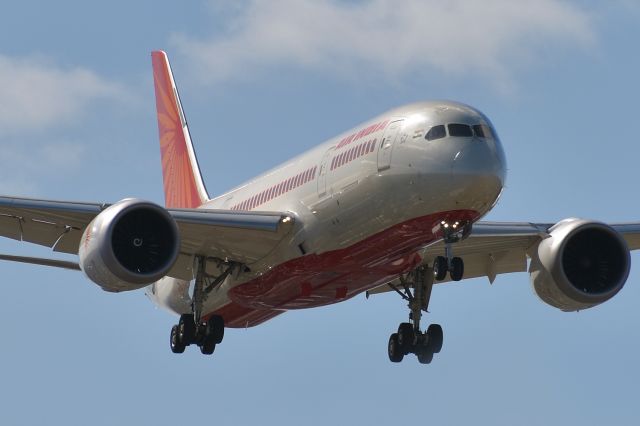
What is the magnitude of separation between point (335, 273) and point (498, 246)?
5605 mm

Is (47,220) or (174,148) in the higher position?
(174,148)

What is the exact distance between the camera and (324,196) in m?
38.5

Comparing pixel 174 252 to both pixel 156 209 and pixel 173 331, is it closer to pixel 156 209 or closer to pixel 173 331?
pixel 156 209

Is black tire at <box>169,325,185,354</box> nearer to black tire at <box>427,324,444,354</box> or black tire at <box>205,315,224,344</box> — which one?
black tire at <box>205,315,224,344</box>

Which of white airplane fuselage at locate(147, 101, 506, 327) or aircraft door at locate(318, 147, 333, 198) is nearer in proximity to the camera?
white airplane fuselage at locate(147, 101, 506, 327)

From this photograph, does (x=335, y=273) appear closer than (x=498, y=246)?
Yes

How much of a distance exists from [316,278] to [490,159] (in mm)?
6432

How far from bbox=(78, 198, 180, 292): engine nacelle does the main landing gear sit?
375 cm

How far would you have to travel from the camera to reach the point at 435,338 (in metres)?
43.3

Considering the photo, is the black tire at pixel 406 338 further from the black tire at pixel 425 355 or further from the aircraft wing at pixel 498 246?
the aircraft wing at pixel 498 246

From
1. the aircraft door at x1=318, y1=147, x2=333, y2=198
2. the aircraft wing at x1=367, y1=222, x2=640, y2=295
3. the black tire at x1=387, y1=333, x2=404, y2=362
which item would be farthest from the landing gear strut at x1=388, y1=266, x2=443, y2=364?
the aircraft door at x1=318, y1=147, x2=333, y2=198

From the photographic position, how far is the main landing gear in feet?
139

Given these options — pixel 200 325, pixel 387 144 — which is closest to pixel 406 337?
pixel 200 325

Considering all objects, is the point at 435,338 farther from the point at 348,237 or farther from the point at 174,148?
the point at 174,148
